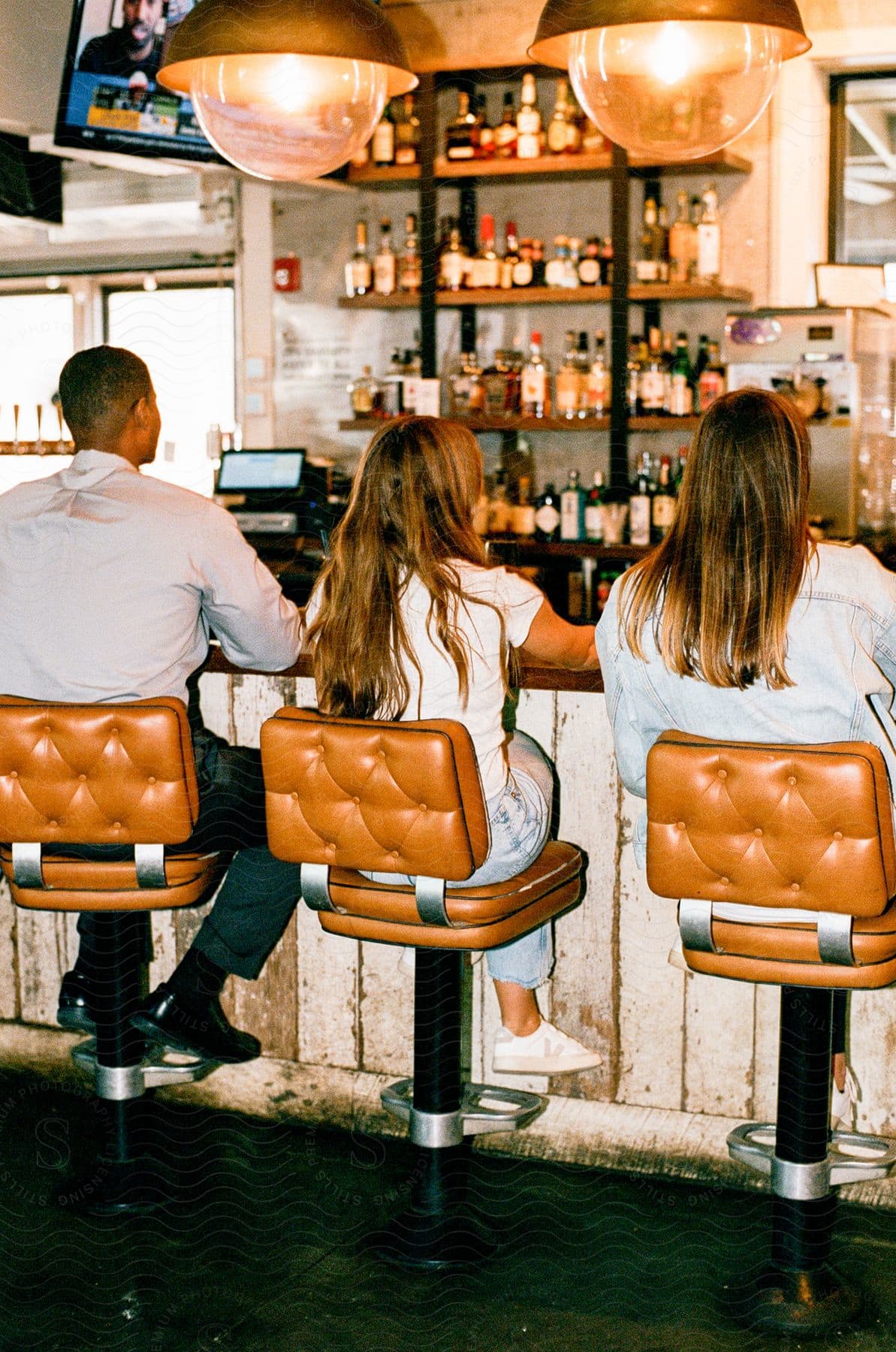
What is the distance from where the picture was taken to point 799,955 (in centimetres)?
183

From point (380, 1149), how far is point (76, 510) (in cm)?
129

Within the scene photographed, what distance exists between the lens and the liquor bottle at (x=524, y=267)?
4.78 metres

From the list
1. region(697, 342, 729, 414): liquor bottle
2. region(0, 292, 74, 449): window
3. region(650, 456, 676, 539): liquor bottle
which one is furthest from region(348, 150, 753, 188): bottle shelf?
region(0, 292, 74, 449): window

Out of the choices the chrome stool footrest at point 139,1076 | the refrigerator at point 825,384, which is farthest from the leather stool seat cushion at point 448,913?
the refrigerator at point 825,384

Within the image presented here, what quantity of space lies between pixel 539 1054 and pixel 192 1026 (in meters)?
0.58

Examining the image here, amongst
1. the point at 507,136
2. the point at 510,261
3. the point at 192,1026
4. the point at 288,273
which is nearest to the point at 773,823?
the point at 192,1026

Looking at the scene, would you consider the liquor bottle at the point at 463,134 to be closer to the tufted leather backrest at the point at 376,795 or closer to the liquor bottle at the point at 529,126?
the liquor bottle at the point at 529,126

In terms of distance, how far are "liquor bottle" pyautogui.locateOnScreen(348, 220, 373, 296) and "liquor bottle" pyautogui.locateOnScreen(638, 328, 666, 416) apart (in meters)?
1.05

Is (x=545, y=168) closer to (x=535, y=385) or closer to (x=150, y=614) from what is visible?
(x=535, y=385)

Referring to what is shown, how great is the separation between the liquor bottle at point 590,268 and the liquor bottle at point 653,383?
0.26m

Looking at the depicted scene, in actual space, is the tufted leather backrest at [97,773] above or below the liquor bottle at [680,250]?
below

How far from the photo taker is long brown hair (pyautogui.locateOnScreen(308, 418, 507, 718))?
2059mm

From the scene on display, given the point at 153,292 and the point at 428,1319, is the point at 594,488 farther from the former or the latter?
the point at 428,1319

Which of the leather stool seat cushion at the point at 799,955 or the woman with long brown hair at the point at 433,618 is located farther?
the woman with long brown hair at the point at 433,618
